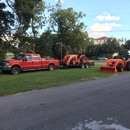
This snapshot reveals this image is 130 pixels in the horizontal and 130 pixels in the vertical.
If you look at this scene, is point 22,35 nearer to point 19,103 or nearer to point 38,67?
point 38,67

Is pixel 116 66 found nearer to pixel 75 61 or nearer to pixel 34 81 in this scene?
pixel 75 61

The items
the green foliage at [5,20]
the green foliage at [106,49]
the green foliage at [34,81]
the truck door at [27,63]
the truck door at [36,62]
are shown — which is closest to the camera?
the green foliage at [34,81]

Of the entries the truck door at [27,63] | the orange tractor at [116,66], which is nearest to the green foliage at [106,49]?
the orange tractor at [116,66]

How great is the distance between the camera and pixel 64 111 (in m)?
5.46

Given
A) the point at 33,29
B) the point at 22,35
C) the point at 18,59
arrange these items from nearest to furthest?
1. the point at 18,59
2. the point at 22,35
3. the point at 33,29

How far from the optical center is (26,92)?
27.5 feet

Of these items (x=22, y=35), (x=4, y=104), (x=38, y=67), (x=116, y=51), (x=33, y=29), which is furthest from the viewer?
(x=116, y=51)

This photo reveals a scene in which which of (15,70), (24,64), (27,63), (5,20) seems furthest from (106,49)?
(15,70)

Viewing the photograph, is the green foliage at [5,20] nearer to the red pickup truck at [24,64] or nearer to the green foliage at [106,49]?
the red pickup truck at [24,64]

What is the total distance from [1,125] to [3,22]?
20.1m

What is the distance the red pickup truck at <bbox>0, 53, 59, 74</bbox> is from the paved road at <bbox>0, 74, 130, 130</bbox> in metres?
9.44

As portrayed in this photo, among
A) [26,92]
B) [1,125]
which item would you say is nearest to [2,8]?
[26,92]

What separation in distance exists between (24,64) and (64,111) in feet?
41.2

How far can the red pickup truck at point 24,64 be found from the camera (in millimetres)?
16438
